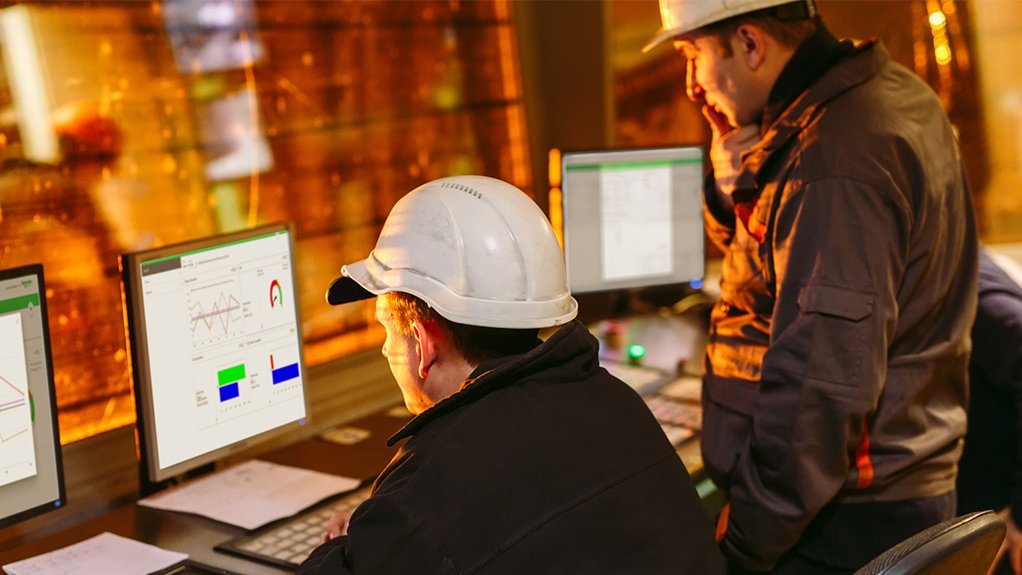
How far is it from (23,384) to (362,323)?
117 centimetres

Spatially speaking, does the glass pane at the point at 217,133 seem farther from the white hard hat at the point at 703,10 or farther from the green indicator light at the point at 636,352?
the white hard hat at the point at 703,10

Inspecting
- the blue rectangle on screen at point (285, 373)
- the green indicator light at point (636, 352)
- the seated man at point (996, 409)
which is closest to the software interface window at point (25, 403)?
the blue rectangle on screen at point (285, 373)

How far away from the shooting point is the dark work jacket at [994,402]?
243 cm

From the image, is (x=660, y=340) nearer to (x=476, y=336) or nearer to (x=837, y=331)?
(x=837, y=331)

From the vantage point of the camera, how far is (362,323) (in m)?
2.85

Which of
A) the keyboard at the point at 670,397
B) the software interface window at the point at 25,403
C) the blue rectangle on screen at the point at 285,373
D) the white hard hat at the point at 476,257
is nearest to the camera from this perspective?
the white hard hat at the point at 476,257

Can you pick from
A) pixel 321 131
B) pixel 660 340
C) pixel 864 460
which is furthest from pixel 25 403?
pixel 660 340

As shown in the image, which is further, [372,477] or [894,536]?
[372,477]

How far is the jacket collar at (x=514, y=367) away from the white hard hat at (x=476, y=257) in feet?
0.23

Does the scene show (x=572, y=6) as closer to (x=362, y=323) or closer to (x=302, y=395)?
(x=362, y=323)

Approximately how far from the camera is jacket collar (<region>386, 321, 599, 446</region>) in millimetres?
1399

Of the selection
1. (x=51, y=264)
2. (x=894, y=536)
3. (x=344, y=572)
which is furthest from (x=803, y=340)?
(x=51, y=264)

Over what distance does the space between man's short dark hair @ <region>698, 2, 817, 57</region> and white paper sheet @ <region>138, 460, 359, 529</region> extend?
3.48ft

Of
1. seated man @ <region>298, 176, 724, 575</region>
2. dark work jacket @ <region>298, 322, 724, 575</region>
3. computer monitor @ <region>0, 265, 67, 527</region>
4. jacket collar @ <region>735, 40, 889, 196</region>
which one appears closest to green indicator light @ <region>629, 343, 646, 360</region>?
jacket collar @ <region>735, 40, 889, 196</region>
